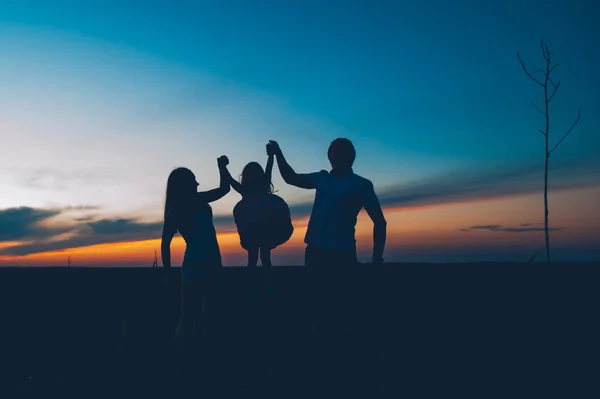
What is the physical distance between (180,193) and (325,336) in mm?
1953

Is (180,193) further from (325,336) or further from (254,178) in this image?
(325,336)

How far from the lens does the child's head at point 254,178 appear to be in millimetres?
5445

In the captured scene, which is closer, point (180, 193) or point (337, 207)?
point (337, 207)

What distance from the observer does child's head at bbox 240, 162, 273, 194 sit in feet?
17.9

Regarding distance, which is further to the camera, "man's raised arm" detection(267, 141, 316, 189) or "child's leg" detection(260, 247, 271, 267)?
"child's leg" detection(260, 247, 271, 267)

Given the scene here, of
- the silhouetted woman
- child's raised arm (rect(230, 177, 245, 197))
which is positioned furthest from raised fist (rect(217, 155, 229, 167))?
the silhouetted woman

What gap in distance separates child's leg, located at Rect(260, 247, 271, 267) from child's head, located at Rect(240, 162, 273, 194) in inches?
28.9

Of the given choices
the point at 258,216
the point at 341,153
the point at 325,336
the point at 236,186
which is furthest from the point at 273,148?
the point at 325,336

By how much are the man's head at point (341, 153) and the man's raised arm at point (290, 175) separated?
26 centimetres

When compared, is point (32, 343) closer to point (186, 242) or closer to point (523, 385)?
point (186, 242)

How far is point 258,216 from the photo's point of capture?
5535 mm

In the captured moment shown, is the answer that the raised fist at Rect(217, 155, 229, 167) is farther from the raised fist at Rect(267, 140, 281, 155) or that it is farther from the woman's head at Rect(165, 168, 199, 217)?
the raised fist at Rect(267, 140, 281, 155)

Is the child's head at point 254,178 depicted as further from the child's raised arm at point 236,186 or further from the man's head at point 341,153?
the man's head at point 341,153

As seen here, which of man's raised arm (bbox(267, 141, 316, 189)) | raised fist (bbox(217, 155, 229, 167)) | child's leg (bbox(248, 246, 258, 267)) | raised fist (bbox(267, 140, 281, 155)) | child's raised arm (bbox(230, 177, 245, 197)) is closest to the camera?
man's raised arm (bbox(267, 141, 316, 189))
